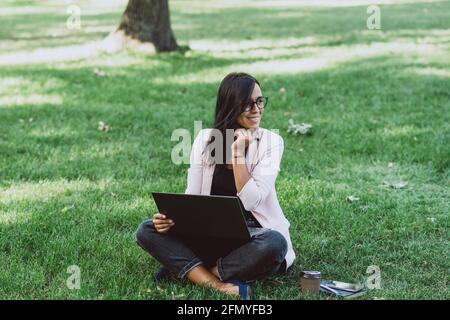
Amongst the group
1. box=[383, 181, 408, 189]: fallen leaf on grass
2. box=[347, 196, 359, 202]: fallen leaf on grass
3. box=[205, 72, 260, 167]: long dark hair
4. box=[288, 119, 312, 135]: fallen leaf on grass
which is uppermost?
box=[205, 72, 260, 167]: long dark hair

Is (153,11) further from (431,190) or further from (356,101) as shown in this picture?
(431,190)

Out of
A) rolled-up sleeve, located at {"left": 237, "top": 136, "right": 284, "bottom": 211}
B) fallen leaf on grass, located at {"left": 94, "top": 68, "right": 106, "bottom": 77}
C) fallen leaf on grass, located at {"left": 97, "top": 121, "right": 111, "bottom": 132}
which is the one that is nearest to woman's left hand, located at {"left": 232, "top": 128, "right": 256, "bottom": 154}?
rolled-up sleeve, located at {"left": 237, "top": 136, "right": 284, "bottom": 211}

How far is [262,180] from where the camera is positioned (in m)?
4.13

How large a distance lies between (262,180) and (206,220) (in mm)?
433

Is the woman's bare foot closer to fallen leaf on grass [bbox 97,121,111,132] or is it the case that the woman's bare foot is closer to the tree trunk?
fallen leaf on grass [bbox 97,121,111,132]

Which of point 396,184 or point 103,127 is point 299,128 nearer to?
point 396,184

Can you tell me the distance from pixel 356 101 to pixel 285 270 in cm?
457

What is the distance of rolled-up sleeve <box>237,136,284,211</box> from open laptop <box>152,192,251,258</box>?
8.0 inches

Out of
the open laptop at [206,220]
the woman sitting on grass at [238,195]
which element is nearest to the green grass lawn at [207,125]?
the woman sitting on grass at [238,195]

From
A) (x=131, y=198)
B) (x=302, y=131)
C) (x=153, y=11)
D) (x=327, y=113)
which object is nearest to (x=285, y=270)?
(x=131, y=198)

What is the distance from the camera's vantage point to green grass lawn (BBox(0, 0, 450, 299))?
14.4 feet

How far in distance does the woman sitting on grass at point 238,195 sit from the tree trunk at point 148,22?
702 cm

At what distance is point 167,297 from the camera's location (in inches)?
154

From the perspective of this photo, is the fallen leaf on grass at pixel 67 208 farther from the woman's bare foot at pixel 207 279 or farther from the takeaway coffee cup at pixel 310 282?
the takeaway coffee cup at pixel 310 282
